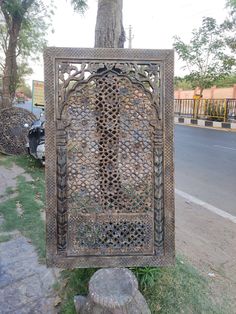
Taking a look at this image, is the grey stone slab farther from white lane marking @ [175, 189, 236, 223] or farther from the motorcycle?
the motorcycle

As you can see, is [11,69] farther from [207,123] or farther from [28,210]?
[207,123]

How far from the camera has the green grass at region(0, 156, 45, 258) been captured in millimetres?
2924

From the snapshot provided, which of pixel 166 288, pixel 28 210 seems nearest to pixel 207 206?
pixel 166 288

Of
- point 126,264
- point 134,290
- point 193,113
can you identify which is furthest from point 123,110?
point 193,113

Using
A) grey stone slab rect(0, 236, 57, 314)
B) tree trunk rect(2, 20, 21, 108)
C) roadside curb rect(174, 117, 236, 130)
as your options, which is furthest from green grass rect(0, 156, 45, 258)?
roadside curb rect(174, 117, 236, 130)

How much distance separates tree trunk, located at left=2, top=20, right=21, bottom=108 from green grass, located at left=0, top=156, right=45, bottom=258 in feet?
12.6

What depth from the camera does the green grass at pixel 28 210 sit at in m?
2.92

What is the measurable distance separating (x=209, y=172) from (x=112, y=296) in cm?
438

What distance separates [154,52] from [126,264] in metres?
1.14

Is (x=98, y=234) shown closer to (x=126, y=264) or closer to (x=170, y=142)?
(x=126, y=264)

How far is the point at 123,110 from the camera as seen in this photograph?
163 cm

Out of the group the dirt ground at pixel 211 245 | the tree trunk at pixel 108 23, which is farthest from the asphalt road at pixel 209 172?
the tree trunk at pixel 108 23

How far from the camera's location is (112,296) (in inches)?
63.9

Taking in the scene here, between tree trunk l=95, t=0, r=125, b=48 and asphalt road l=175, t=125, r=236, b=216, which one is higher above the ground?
tree trunk l=95, t=0, r=125, b=48
